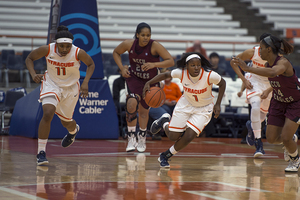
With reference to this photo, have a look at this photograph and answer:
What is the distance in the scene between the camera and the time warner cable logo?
9.63 m

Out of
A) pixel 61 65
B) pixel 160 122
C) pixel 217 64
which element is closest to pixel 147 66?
pixel 160 122

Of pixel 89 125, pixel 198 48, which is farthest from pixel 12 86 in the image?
pixel 198 48

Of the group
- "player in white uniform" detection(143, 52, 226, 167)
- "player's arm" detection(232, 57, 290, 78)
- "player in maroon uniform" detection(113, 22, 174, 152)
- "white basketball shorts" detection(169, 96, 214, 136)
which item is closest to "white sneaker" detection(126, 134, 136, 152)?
"player in maroon uniform" detection(113, 22, 174, 152)

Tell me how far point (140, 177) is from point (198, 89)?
156 cm

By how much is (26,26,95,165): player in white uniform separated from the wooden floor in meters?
0.66

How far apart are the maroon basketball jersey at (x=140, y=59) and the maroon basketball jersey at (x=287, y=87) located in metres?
2.30

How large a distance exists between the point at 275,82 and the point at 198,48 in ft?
21.7

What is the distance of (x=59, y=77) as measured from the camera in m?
6.02

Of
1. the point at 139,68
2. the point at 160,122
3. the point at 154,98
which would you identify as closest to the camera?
the point at 160,122

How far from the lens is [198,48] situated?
1191 centimetres

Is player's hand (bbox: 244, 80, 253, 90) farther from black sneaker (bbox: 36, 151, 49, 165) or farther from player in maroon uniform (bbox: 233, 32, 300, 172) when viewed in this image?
black sneaker (bbox: 36, 151, 49, 165)

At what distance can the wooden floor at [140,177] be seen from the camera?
3744mm

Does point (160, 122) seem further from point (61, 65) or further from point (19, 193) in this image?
point (19, 193)

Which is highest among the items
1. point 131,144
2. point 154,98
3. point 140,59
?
point 140,59
